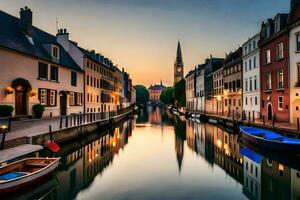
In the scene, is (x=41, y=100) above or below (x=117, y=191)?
above

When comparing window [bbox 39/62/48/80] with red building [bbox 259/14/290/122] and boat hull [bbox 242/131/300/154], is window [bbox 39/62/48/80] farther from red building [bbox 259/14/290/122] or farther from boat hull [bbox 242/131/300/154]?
red building [bbox 259/14/290/122]

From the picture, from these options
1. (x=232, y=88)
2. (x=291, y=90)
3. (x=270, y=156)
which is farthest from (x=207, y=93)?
(x=270, y=156)

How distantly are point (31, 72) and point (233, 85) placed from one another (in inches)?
1423

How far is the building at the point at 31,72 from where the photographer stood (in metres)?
26.7

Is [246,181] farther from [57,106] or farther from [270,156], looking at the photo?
[57,106]

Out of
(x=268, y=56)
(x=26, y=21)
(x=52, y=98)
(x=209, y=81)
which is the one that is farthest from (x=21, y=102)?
(x=209, y=81)

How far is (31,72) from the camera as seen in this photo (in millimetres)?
30125

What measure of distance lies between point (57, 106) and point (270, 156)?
27.4 meters

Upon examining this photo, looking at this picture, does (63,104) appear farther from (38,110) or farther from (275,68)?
(275,68)

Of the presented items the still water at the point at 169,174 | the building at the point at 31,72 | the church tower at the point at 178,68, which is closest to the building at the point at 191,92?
the building at the point at 31,72

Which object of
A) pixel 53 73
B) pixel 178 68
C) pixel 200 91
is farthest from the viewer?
pixel 178 68

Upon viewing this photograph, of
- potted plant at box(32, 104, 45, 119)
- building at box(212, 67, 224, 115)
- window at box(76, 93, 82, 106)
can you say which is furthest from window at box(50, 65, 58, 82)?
building at box(212, 67, 224, 115)

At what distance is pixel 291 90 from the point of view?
28.8 meters

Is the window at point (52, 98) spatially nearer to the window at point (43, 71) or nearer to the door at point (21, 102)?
the window at point (43, 71)
